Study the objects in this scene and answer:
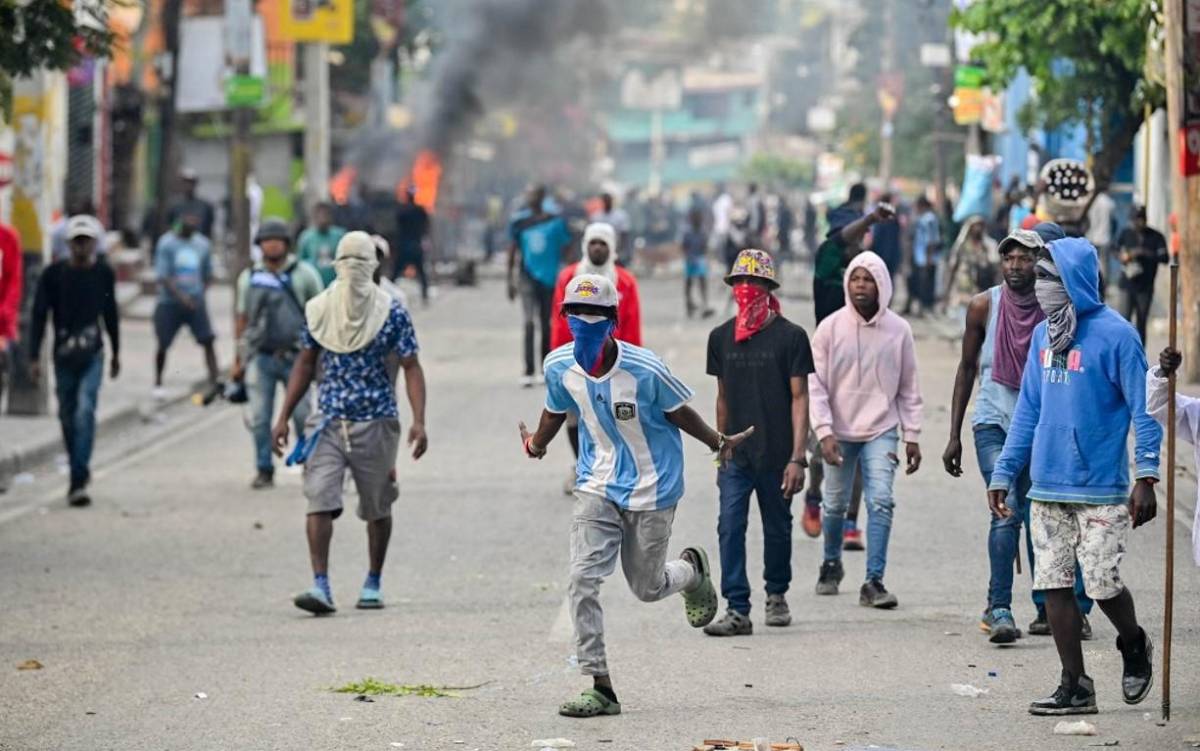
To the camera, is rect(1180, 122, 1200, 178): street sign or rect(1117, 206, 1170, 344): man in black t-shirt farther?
rect(1117, 206, 1170, 344): man in black t-shirt

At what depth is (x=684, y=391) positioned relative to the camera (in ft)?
27.2

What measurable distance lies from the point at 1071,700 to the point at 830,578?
9.34 ft

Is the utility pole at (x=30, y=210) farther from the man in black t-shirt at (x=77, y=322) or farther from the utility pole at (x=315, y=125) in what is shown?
the utility pole at (x=315, y=125)

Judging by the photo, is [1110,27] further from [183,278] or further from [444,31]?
[444,31]

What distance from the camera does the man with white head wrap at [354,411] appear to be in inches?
415

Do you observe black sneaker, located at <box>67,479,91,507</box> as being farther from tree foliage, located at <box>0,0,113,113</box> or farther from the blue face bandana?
the blue face bandana

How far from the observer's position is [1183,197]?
1861 centimetres

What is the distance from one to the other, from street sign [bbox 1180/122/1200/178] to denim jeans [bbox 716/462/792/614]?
21.6ft

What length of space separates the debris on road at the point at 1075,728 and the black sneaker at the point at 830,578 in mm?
2963

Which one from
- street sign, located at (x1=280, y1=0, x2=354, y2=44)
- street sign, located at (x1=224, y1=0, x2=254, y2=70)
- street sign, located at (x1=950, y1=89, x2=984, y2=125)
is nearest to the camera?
street sign, located at (x1=224, y1=0, x2=254, y2=70)

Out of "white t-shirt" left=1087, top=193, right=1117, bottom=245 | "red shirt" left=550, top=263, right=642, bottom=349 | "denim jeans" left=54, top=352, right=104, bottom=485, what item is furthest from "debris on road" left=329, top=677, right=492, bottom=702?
"white t-shirt" left=1087, top=193, right=1117, bottom=245

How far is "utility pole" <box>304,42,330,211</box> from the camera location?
36.3 meters

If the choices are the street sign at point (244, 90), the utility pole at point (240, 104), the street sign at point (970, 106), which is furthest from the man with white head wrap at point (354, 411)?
the street sign at point (970, 106)

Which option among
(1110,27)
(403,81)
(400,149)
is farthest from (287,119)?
(1110,27)
